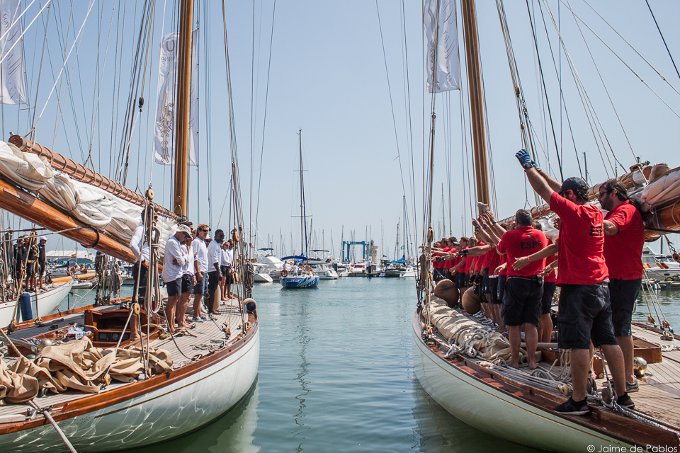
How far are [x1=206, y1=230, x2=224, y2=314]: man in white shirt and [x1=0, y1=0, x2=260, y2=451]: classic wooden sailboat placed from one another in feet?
7.87

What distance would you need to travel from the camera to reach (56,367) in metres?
5.14

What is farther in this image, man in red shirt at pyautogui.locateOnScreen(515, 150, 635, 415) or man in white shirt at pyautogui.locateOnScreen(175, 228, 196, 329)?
man in white shirt at pyautogui.locateOnScreen(175, 228, 196, 329)

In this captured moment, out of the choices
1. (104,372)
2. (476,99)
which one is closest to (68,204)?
(104,372)

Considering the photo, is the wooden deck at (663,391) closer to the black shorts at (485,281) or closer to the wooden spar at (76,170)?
the black shorts at (485,281)

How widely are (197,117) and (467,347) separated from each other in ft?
30.6

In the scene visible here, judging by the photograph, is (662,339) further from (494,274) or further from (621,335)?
(621,335)

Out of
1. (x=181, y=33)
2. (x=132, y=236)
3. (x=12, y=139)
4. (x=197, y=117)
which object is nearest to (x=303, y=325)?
(x=197, y=117)

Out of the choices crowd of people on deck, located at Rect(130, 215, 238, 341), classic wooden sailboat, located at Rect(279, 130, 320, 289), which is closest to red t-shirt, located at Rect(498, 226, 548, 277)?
crowd of people on deck, located at Rect(130, 215, 238, 341)

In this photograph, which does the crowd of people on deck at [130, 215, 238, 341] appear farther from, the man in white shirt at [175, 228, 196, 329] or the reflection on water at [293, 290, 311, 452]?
the reflection on water at [293, 290, 311, 452]

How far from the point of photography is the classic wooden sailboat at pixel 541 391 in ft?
13.3

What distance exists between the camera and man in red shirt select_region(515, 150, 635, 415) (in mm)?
4254

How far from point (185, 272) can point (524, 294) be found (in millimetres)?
4674

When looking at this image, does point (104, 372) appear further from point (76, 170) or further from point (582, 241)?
point (582, 241)

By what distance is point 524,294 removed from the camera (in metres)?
5.91
